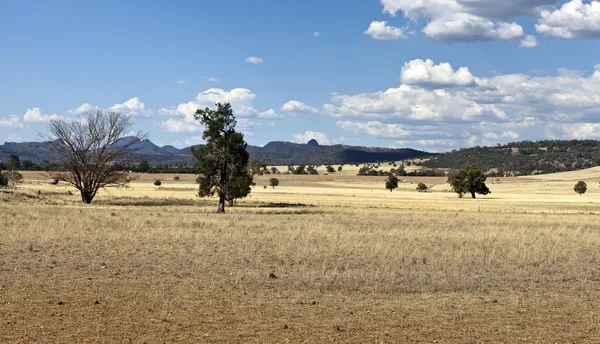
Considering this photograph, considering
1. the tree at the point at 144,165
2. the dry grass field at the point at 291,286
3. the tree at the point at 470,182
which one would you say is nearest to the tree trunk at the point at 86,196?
the tree at the point at 144,165

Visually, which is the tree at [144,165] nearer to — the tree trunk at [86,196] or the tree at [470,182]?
the tree trunk at [86,196]

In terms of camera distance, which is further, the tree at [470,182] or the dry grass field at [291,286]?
the tree at [470,182]

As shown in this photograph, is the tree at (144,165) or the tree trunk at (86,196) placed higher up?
the tree at (144,165)

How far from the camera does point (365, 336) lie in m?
11.0

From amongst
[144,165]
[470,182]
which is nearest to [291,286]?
[144,165]

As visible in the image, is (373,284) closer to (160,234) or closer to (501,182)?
(160,234)

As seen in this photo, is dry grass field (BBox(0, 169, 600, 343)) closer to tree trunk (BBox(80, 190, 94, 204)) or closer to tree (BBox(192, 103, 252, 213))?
tree (BBox(192, 103, 252, 213))

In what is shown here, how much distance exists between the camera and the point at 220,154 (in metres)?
54.1

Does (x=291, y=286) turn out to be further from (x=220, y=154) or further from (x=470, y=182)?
(x=470, y=182)

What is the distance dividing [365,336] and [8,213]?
3161 cm

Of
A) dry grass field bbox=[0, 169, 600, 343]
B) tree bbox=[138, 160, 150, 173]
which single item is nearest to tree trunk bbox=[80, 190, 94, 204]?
tree bbox=[138, 160, 150, 173]

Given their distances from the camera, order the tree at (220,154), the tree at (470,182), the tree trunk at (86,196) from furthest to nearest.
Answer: the tree at (470,182) → the tree trunk at (86,196) → the tree at (220,154)

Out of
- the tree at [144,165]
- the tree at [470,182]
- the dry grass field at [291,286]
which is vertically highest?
the tree at [144,165]

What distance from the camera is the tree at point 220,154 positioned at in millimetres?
53938
